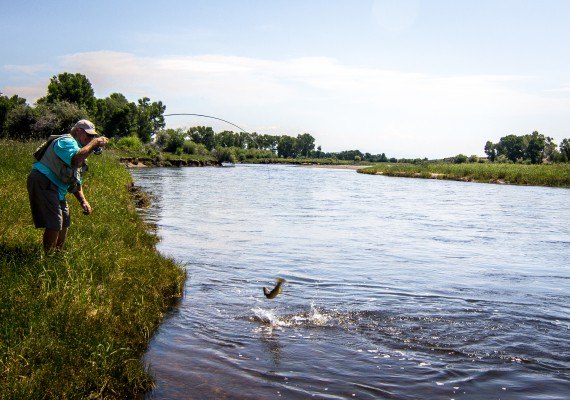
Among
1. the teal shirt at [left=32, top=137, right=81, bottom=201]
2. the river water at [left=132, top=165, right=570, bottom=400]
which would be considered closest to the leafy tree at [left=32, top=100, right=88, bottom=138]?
the river water at [left=132, top=165, right=570, bottom=400]

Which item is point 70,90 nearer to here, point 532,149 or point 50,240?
point 50,240

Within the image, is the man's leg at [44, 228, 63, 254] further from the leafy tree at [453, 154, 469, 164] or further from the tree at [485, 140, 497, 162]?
the tree at [485, 140, 497, 162]

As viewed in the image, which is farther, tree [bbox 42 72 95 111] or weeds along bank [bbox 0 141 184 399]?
tree [bbox 42 72 95 111]

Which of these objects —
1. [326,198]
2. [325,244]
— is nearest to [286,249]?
[325,244]

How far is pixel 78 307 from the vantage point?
5.84 metres

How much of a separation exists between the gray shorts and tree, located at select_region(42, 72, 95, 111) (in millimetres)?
77621

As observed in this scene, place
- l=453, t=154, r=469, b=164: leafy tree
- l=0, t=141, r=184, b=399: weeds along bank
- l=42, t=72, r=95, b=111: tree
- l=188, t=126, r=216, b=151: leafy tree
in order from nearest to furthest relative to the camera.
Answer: l=0, t=141, r=184, b=399: weeds along bank
l=42, t=72, r=95, b=111: tree
l=453, t=154, r=469, b=164: leafy tree
l=188, t=126, r=216, b=151: leafy tree

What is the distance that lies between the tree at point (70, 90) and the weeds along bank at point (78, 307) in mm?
76355

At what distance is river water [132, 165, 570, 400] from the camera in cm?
603

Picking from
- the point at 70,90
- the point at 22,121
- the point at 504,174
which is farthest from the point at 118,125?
the point at 504,174

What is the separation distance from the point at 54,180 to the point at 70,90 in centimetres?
8000

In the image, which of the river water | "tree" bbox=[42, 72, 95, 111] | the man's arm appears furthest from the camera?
"tree" bbox=[42, 72, 95, 111]

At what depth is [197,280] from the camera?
1037cm

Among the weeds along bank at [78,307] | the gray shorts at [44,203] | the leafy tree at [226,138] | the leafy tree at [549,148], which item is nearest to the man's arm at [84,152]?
the gray shorts at [44,203]
